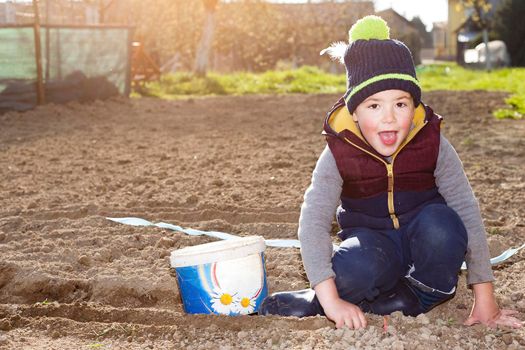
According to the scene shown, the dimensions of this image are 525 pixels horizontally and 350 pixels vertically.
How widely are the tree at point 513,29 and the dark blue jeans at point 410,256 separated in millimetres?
25668

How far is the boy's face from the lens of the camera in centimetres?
260

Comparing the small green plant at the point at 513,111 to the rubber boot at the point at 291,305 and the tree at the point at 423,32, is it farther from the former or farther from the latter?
the tree at the point at 423,32

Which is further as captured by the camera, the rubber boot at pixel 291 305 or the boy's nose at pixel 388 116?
the rubber boot at pixel 291 305

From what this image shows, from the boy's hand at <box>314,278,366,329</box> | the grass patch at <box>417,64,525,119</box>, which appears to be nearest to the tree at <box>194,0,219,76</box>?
the grass patch at <box>417,64,525,119</box>

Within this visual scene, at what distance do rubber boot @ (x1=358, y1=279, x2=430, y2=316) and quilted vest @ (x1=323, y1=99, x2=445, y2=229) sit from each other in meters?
0.24

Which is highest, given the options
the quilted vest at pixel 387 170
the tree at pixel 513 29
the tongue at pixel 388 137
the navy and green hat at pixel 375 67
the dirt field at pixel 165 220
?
the tree at pixel 513 29

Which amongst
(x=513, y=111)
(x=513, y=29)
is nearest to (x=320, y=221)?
(x=513, y=111)

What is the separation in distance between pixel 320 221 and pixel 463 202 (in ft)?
1.63

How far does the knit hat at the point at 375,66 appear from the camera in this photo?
102 inches

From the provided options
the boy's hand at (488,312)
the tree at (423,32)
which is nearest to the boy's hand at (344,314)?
the boy's hand at (488,312)

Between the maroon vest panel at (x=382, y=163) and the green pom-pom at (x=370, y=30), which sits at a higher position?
the green pom-pom at (x=370, y=30)

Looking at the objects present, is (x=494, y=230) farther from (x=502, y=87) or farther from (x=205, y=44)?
(x=205, y=44)

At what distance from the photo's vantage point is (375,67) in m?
2.59

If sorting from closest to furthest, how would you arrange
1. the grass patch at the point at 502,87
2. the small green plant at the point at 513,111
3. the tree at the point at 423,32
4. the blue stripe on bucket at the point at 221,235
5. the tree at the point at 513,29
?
the blue stripe on bucket at the point at 221,235 < the small green plant at the point at 513,111 < the grass patch at the point at 502,87 < the tree at the point at 513,29 < the tree at the point at 423,32
